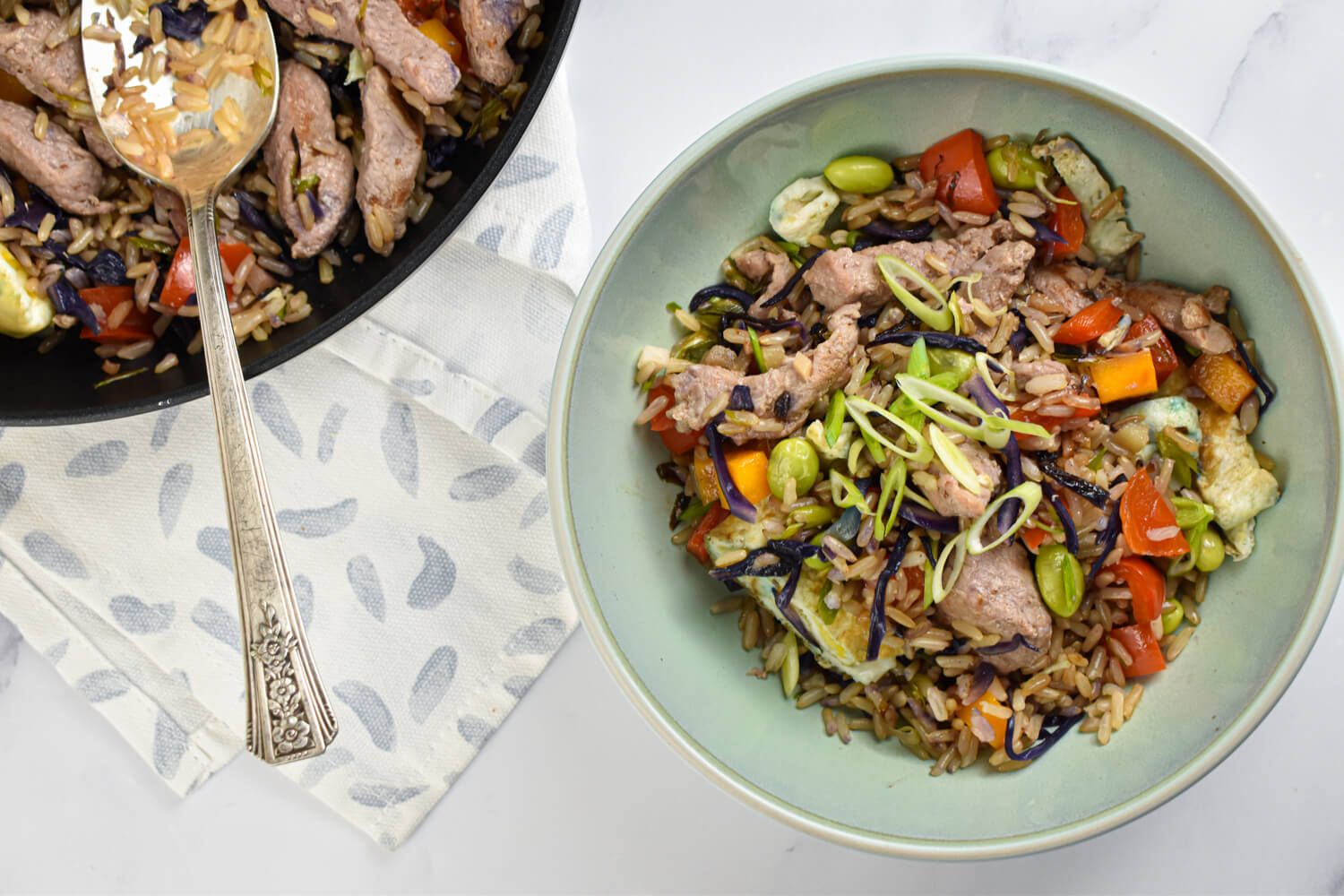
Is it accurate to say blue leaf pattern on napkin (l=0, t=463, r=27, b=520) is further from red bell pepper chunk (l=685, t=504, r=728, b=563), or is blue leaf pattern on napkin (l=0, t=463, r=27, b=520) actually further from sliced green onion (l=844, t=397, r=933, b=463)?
sliced green onion (l=844, t=397, r=933, b=463)

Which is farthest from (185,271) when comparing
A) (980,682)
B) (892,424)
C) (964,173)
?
(980,682)

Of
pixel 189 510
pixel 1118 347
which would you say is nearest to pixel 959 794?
pixel 1118 347

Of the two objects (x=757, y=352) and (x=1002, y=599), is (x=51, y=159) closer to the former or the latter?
(x=757, y=352)

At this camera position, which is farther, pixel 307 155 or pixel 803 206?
pixel 307 155

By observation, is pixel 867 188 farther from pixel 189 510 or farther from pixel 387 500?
pixel 189 510

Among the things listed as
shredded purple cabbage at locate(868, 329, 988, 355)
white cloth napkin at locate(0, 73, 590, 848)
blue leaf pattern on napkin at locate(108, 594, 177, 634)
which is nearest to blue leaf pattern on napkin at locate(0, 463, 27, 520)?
white cloth napkin at locate(0, 73, 590, 848)
